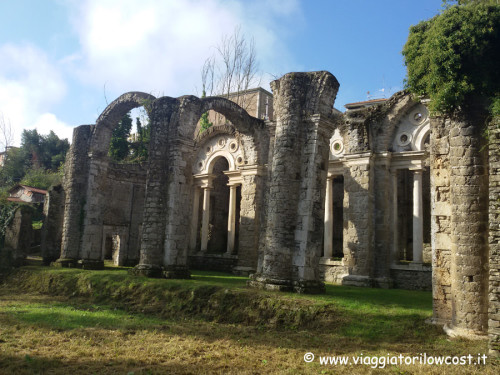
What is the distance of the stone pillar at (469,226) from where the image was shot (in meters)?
7.09

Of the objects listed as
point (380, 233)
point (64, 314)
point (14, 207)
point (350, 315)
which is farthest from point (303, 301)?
point (14, 207)

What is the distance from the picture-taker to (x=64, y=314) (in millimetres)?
9531

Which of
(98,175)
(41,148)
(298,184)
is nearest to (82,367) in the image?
(298,184)

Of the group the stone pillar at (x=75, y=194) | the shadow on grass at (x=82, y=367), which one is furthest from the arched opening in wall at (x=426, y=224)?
the stone pillar at (x=75, y=194)

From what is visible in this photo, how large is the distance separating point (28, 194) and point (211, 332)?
31.0 meters

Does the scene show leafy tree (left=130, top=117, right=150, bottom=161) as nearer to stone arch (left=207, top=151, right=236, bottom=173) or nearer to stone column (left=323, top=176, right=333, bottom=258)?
stone arch (left=207, top=151, right=236, bottom=173)

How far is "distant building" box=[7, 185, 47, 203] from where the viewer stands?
33812 mm

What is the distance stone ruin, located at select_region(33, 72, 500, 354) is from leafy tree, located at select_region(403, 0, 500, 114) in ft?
1.63

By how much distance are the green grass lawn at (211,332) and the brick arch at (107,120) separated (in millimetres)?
7152

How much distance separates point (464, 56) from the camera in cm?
745

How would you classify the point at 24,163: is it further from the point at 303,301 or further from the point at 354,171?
the point at 303,301

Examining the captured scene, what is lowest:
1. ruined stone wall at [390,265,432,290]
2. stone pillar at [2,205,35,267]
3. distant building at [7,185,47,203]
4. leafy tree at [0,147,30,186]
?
ruined stone wall at [390,265,432,290]

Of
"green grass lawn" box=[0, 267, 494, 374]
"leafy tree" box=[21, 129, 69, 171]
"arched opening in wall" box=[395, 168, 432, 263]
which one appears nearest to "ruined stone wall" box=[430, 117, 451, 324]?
"green grass lawn" box=[0, 267, 494, 374]

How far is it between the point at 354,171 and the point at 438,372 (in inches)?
394
